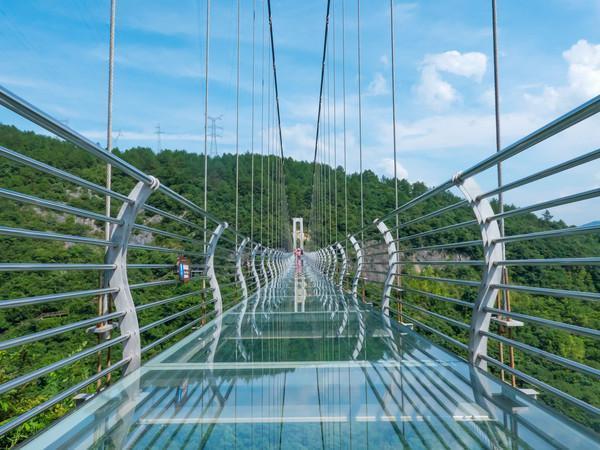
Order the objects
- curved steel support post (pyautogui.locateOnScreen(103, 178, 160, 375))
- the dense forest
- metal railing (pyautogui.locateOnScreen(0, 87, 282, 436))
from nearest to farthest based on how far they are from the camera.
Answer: metal railing (pyautogui.locateOnScreen(0, 87, 282, 436)) < curved steel support post (pyautogui.locateOnScreen(103, 178, 160, 375)) < the dense forest

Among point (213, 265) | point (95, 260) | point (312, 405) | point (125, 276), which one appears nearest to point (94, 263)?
point (125, 276)

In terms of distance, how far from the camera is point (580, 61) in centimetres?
361

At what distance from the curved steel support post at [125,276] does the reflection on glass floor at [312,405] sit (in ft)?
0.34

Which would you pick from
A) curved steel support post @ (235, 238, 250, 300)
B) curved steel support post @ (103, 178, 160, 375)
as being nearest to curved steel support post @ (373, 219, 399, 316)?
curved steel support post @ (235, 238, 250, 300)

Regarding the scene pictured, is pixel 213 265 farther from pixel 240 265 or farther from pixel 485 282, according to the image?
pixel 485 282

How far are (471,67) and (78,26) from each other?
14.3 ft

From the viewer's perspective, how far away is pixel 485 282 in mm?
1869

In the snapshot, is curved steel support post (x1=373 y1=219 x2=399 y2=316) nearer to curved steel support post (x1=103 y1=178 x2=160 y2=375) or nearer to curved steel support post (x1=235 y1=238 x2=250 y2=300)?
curved steel support post (x1=235 y1=238 x2=250 y2=300)

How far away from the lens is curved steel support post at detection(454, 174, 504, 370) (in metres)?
1.87

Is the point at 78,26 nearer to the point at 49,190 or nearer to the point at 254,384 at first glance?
the point at 49,190

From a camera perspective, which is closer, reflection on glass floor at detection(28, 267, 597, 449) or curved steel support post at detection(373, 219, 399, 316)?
reflection on glass floor at detection(28, 267, 597, 449)

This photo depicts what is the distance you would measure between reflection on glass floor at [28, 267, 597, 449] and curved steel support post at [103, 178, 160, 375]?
0.10 m

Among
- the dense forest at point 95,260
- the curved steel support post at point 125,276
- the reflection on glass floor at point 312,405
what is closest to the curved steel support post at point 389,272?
the dense forest at point 95,260

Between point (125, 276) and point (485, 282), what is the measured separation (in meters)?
1.33
